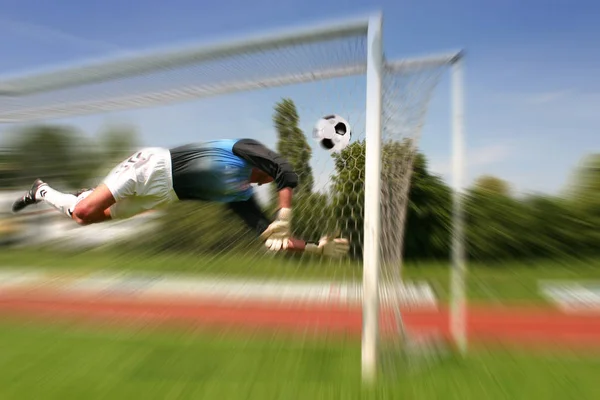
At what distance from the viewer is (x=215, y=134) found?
3090mm

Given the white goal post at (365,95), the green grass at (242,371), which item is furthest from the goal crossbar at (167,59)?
the green grass at (242,371)

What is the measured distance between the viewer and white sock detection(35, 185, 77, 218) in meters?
3.29

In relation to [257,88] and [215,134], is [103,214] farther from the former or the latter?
[257,88]

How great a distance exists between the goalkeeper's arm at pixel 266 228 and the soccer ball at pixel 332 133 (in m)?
0.60

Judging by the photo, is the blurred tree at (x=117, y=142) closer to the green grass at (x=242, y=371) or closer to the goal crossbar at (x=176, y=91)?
the goal crossbar at (x=176, y=91)

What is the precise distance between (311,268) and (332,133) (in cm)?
106

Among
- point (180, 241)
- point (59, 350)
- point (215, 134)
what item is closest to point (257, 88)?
point (215, 134)

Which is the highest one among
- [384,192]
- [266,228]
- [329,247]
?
[384,192]

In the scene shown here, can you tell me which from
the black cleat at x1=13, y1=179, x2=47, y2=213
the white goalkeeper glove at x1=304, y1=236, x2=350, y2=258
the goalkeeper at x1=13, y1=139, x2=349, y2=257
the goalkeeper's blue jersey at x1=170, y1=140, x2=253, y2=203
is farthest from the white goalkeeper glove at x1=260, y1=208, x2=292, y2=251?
the black cleat at x1=13, y1=179, x2=47, y2=213

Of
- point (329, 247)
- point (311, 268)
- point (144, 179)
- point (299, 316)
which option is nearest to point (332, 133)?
point (329, 247)

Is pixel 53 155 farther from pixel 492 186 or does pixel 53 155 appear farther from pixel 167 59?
pixel 492 186

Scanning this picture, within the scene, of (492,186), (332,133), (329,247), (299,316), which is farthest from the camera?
(492,186)

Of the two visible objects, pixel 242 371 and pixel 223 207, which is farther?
pixel 242 371

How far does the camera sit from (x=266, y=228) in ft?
9.78
